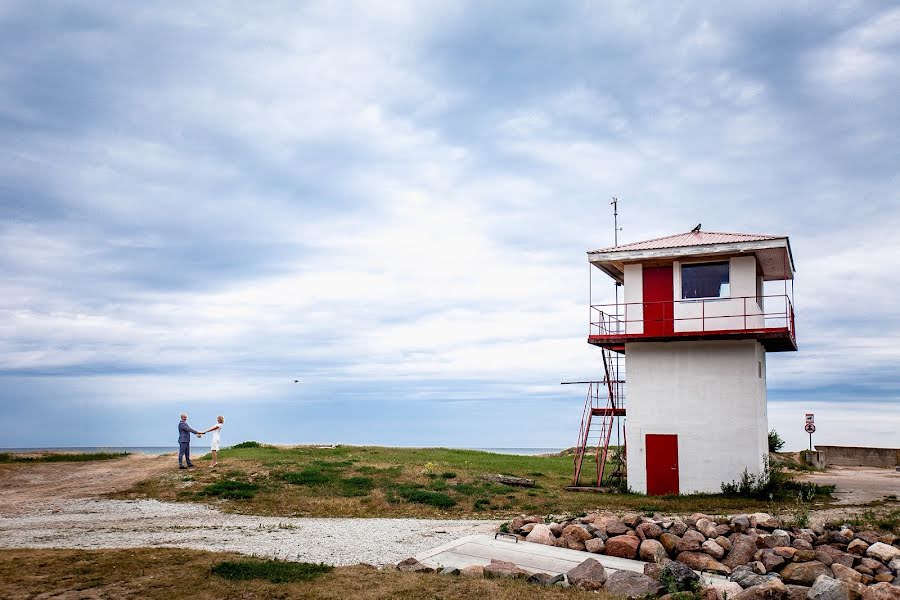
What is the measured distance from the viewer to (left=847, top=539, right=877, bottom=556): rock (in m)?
13.3

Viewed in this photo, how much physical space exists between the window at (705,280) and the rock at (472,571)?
17379 millimetres

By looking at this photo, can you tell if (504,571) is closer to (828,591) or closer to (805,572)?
(828,591)

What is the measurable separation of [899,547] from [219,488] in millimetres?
19981

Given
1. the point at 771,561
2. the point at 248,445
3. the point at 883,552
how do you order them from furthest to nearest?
the point at 248,445 < the point at 883,552 < the point at 771,561

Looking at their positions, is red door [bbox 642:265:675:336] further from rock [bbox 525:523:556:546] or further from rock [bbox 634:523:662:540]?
rock [bbox 525:523:556:546]

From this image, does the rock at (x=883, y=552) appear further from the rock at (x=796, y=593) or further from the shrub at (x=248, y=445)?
the shrub at (x=248, y=445)

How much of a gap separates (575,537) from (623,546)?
1.10 m

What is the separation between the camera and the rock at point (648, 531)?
45.2ft

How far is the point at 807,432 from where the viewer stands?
41562 mm

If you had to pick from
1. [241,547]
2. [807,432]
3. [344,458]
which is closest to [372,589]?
[241,547]

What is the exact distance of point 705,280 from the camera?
1023 inches

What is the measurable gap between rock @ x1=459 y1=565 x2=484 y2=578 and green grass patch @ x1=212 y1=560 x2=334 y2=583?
7.77 feet

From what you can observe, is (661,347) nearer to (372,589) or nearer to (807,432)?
(372,589)

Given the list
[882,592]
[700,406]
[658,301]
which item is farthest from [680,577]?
[658,301]
